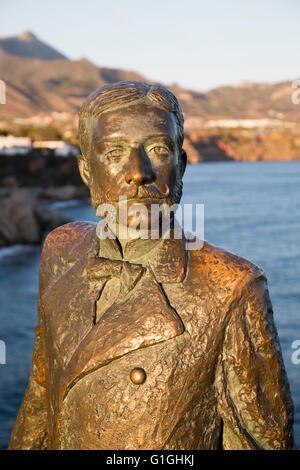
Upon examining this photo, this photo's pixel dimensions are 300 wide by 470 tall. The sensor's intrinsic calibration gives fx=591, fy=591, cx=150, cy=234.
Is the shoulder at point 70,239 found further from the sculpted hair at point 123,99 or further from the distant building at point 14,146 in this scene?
the distant building at point 14,146

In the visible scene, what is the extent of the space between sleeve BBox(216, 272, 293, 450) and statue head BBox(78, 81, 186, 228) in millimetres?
505

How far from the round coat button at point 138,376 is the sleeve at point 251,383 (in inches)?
11.3

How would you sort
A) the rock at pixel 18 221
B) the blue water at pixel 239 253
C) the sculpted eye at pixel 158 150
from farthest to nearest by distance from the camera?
1. the rock at pixel 18 221
2. the blue water at pixel 239 253
3. the sculpted eye at pixel 158 150

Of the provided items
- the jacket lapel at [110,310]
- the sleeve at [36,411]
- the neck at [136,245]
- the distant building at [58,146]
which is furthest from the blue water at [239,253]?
the distant building at [58,146]

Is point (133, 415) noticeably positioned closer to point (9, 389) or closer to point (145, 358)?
point (145, 358)

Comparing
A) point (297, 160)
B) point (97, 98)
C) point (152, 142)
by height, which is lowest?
point (297, 160)

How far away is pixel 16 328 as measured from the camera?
47.6 feet

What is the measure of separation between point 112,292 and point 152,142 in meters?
0.59

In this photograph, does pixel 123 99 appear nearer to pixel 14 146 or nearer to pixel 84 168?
pixel 84 168

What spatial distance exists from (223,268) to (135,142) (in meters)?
0.58

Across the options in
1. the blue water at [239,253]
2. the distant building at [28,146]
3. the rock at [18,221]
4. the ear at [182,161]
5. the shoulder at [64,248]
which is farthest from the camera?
the distant building at [28,146]

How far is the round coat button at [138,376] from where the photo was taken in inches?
81.4

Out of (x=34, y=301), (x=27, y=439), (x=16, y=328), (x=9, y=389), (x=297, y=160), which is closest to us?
(x=27, y=439)
